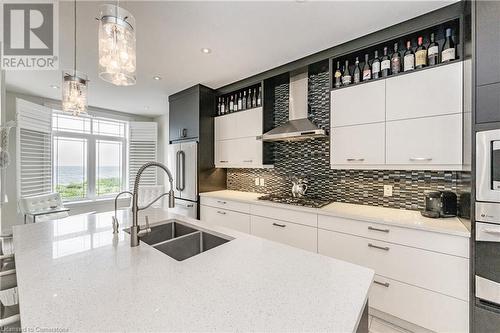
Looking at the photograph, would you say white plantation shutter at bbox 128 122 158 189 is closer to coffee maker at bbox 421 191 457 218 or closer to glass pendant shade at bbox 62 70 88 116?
glass pendant shade at bbox 62 70 88 116

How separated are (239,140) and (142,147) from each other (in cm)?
311

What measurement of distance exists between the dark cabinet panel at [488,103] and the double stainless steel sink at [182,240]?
5.63 ft

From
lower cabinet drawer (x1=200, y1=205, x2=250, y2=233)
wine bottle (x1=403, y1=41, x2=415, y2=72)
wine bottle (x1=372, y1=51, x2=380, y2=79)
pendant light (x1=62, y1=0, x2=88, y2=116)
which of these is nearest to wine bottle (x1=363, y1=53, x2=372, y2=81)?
wine bottle (x1=372, y1=51, x2=380, y2=79)

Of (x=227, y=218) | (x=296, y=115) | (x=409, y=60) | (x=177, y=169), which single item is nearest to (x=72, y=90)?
(x=177, y=169)

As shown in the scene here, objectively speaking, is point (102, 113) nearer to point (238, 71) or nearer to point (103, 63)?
point (238, 71)

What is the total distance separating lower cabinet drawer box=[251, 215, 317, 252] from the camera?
2090mm

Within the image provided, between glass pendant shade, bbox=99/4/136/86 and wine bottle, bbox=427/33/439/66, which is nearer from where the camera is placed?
glass pendant shade, bbox=99/4/136/86

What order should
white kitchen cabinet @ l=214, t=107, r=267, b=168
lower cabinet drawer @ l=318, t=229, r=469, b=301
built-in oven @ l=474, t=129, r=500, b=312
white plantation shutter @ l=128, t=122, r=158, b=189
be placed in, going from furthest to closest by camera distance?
white plantation shutter @ l=128, t=122, r=158, b=189
white kitchen cabinet @ l=214, t=107, r=267, b=168
lower cabinet drawer @ l=318, t=229, r=469, b=301
built-in oven @ l=474, t=129, r=500, b=312

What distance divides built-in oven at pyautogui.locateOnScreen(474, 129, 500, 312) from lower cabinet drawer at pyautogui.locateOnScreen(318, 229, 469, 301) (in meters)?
0.11

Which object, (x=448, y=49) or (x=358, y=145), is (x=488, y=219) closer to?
(x=358, y=145)

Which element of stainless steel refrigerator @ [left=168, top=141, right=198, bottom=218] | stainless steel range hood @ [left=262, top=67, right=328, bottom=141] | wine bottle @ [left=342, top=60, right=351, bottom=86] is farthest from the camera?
stainless steel refrigerator @ [left=168, top=141, right=198, bottom=218]

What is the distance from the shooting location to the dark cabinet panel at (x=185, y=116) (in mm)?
3258

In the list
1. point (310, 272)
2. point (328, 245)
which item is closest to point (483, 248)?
point (328, 245)

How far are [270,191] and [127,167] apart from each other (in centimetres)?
369
